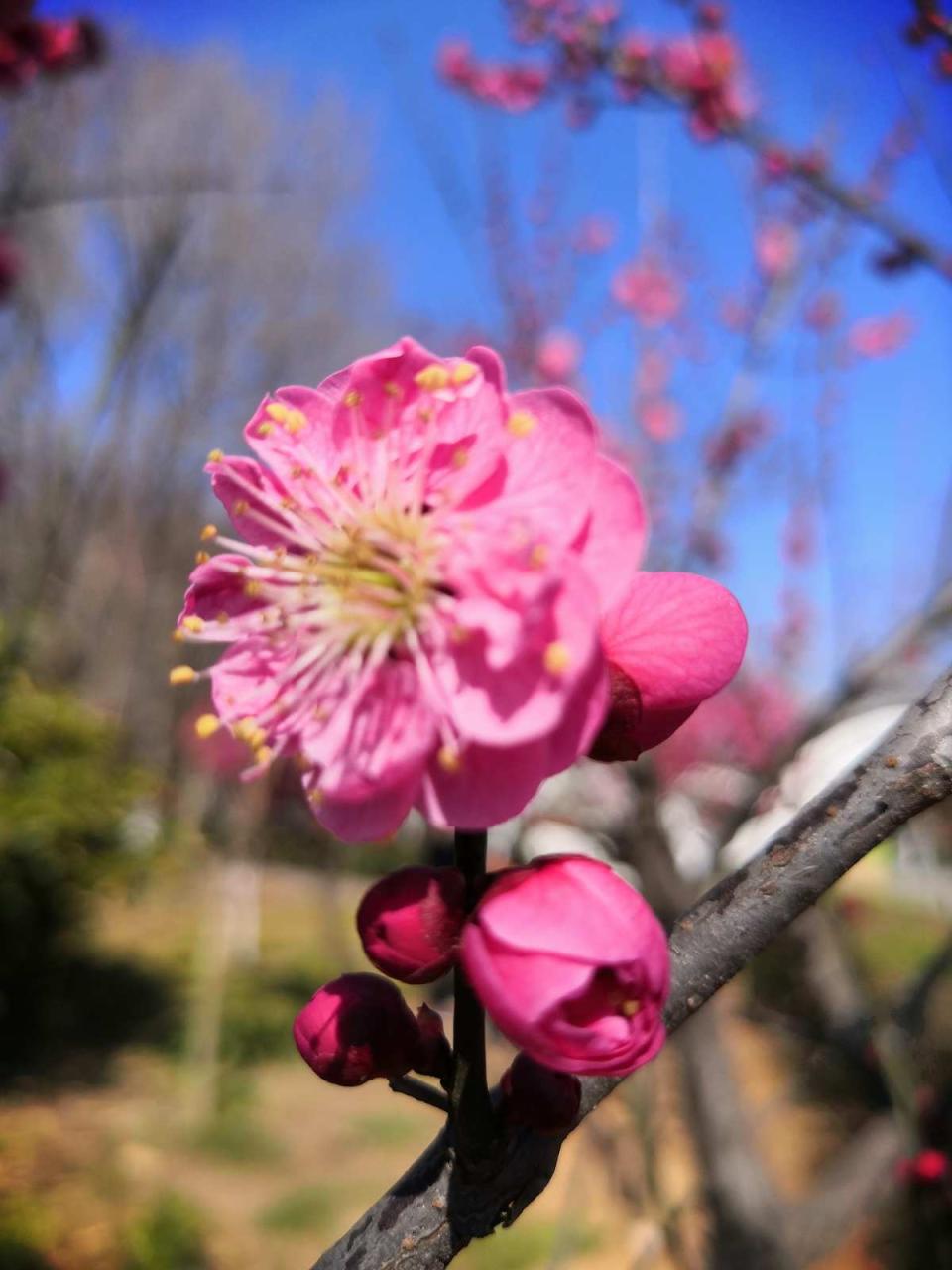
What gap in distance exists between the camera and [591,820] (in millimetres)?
4641

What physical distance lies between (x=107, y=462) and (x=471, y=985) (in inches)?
235

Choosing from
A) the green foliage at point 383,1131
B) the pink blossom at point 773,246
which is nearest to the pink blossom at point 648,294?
the pink blossom at point 773,246

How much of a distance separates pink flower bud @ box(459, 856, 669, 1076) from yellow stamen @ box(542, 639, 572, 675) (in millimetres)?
142

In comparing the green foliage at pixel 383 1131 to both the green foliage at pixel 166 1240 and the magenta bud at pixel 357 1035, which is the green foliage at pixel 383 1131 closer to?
the green foliage at pixel 166 1240

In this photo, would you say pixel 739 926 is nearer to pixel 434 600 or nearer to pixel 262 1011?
pixel 434 600

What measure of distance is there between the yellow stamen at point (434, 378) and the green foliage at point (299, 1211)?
499 cm

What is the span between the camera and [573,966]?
0.54m

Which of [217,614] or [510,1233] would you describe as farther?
[510,1233]

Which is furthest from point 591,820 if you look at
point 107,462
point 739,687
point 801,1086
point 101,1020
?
point 101,1020

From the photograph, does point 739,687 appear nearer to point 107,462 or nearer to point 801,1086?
point 801,1086

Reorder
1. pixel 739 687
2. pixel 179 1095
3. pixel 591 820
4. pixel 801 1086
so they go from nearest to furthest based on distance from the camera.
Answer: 1. pixel 801 1086
2. pixel 591 820
3. pixel 179 1095
4. pixel 739 687

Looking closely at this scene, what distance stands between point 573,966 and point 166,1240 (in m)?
4.62

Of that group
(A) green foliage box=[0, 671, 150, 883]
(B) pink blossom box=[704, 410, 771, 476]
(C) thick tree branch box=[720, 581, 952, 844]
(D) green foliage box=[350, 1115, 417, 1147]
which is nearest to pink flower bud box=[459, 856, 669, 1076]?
(C) thick tree branch box=[720, 581, 952, 844]

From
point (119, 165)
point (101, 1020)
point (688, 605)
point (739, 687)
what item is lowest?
point (101, 1020)
